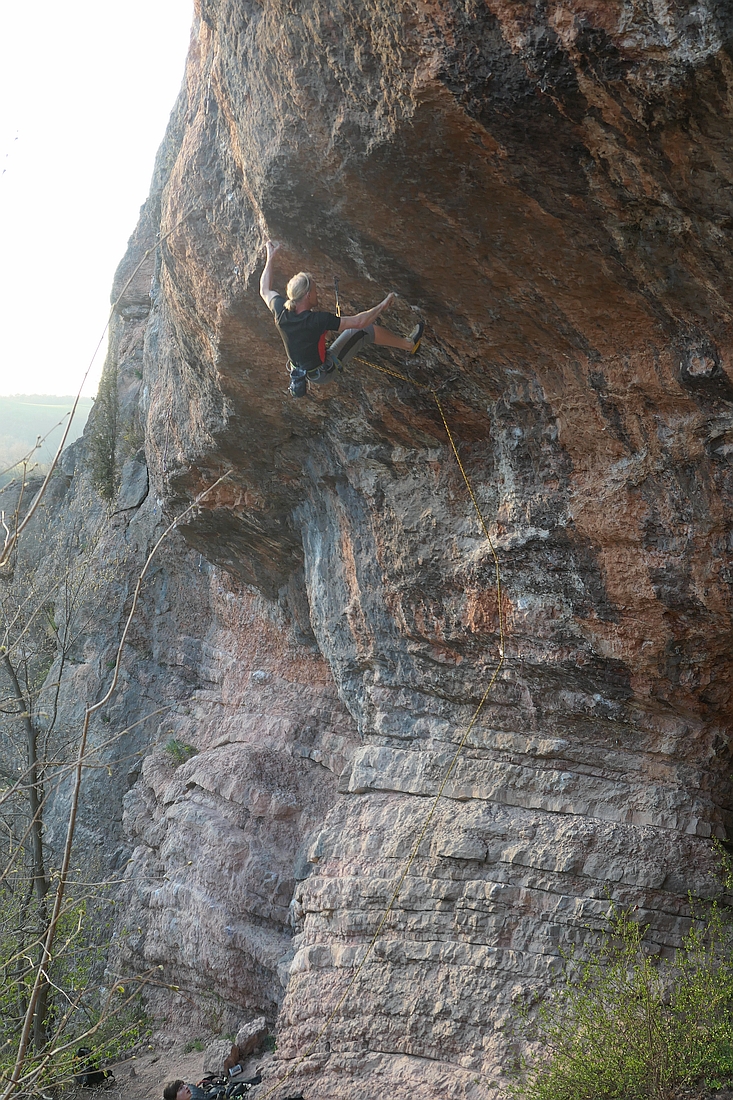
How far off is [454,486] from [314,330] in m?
2.03

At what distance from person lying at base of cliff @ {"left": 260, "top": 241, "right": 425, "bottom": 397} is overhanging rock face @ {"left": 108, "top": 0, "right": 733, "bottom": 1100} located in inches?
9.5

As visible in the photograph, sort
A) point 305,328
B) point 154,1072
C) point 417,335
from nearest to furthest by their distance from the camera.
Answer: point 305,328, point 417,335, point 154,1072

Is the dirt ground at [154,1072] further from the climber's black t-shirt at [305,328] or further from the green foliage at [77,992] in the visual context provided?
the climber's black t-shirt at [305,328]

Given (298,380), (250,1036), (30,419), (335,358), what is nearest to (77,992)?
(250,1036)

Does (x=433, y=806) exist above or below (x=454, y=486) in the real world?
below

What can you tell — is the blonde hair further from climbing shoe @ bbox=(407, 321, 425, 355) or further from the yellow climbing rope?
the yellow climbing rope

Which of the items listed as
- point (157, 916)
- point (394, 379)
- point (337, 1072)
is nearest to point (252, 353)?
point (394, 379)

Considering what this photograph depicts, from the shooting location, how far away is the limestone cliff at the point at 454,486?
165 inches

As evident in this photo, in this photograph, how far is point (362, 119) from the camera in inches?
182

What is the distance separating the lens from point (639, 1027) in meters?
5.66

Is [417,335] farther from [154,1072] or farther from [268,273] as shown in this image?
[154,1072]

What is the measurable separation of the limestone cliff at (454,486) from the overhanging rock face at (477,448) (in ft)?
0.08

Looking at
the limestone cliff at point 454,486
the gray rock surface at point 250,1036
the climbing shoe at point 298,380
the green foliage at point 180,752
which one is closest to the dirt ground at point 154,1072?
the gray rock surface at point 250,1036

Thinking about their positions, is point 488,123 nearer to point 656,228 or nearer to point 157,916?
point 656,228
